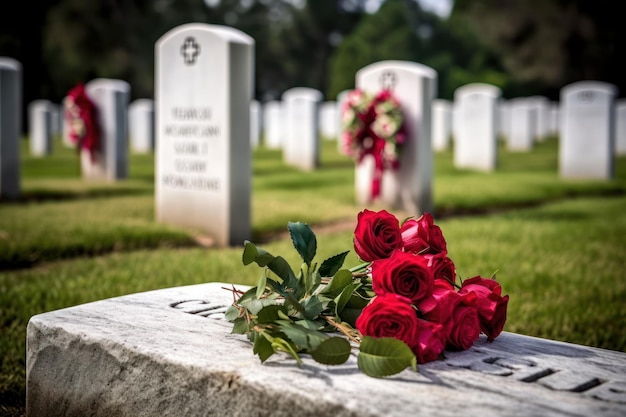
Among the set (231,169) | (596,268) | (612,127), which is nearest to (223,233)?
(231,169)

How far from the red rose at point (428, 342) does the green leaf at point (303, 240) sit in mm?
379

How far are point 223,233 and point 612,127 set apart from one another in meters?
8.01

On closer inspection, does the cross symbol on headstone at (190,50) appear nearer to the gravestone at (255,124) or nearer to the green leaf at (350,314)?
the green leaf at (350,314)

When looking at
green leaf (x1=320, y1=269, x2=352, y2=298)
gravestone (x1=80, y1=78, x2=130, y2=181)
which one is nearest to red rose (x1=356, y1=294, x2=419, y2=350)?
green leaf (x1=320, y1=269, x2=352, y2=298)

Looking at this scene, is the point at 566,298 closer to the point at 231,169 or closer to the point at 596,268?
the point at 596,268

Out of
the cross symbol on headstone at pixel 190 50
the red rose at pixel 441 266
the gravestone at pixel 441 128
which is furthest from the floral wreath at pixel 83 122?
the gravestone at pixel 441 128

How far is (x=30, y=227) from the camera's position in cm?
595

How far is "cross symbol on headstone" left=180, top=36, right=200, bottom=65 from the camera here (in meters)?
6.10

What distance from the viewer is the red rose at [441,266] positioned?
74.9 inches

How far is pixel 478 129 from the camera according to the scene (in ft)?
42.6

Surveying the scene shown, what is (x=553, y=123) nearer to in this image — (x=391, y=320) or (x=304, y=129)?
(x=304, y=129)

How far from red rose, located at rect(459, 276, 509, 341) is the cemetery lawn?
156 centimetres

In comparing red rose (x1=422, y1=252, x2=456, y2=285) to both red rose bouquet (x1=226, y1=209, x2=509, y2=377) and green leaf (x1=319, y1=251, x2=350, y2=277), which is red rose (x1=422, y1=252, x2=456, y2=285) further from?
green leaf (x1=319, y1=251, x2=350, y2=277)

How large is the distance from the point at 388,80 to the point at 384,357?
6687mm
